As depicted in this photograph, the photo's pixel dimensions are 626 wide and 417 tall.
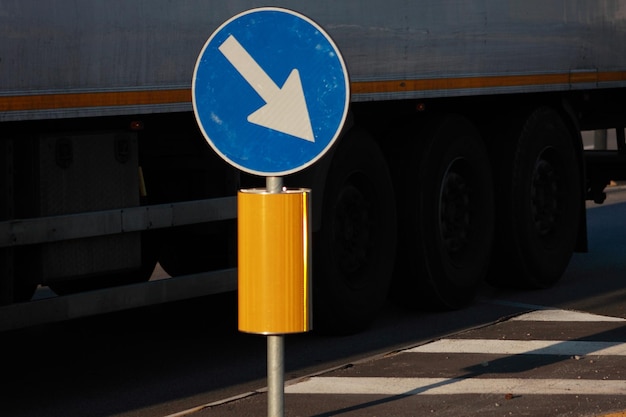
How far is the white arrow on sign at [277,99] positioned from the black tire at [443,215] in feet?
15.4

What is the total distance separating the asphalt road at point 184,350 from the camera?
8.59 meters

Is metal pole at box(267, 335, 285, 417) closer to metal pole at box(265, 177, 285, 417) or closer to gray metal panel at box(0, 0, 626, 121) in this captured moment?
metal pole at box(265, 177, 285, 417)

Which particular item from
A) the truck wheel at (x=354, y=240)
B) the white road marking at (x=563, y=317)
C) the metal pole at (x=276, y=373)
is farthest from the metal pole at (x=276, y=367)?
the white road marking at (x=563, y=317)

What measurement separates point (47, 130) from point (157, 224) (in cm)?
84

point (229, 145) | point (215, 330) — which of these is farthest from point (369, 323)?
point (229, 145)

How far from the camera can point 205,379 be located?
9070 mm

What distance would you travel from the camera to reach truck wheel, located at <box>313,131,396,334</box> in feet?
33.0

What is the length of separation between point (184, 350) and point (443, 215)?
2235 mm

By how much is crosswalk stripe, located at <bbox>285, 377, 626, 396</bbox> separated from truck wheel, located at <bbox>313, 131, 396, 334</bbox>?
1.42 metres

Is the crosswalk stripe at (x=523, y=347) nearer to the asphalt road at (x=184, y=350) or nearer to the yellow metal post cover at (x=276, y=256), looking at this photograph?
the asphalt road at (x=184, y=350)

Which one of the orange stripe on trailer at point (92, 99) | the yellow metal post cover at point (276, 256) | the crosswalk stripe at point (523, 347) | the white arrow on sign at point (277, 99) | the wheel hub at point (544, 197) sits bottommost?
the crosswalk stripe at point (523, 347)

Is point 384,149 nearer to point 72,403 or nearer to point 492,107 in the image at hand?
point 492,107

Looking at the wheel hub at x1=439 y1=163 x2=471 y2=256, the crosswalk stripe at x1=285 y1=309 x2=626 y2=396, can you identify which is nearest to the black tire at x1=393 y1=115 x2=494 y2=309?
the wheel hub at x1=439 y1=163 x2=471 y2=256

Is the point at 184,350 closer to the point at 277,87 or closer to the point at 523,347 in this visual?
the point at 523,347
